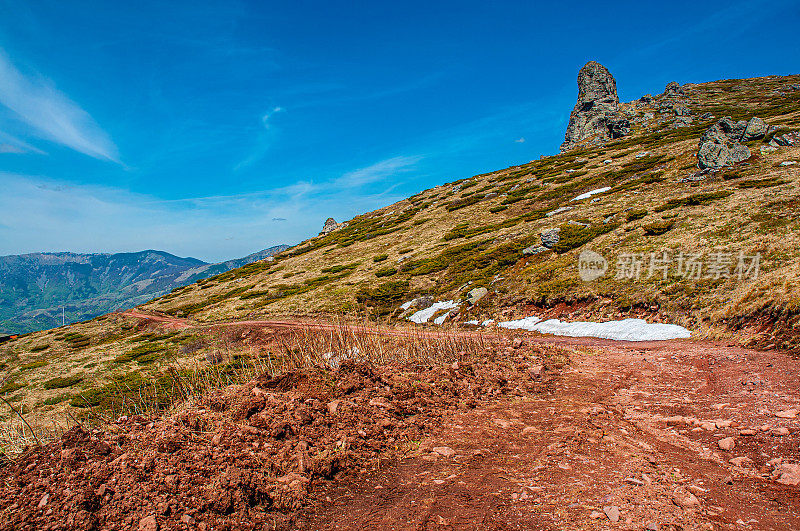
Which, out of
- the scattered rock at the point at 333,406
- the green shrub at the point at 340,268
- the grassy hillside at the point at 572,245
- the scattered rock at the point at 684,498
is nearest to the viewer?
the scattered rock at the point at 684,498

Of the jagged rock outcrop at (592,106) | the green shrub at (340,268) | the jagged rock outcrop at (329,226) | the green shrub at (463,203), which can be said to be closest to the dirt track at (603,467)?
the green shrub at (340,268)

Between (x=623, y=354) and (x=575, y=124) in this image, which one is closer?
(x=623, y=354)

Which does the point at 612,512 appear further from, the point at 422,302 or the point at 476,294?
the point at 422,302

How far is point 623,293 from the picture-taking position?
2003 centimetres

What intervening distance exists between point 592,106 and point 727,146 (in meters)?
101

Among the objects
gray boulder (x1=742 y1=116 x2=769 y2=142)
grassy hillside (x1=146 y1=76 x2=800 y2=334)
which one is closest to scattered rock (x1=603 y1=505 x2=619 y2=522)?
grassy hillside (x1=146 y1=76 x2=800 y2=334)

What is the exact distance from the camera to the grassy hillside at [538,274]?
1706 centimetres

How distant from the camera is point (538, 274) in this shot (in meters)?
26.4

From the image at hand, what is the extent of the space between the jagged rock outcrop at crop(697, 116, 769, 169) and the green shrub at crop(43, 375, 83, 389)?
2249 inches

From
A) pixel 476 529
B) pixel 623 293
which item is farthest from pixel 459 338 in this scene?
pixel 623 293

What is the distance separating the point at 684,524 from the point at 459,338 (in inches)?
397

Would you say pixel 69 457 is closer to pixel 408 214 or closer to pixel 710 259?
pixel 710 259

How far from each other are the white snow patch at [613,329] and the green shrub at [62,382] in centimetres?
2717

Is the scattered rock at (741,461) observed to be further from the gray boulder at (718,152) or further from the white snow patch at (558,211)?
the gray boulder at (718,152)
